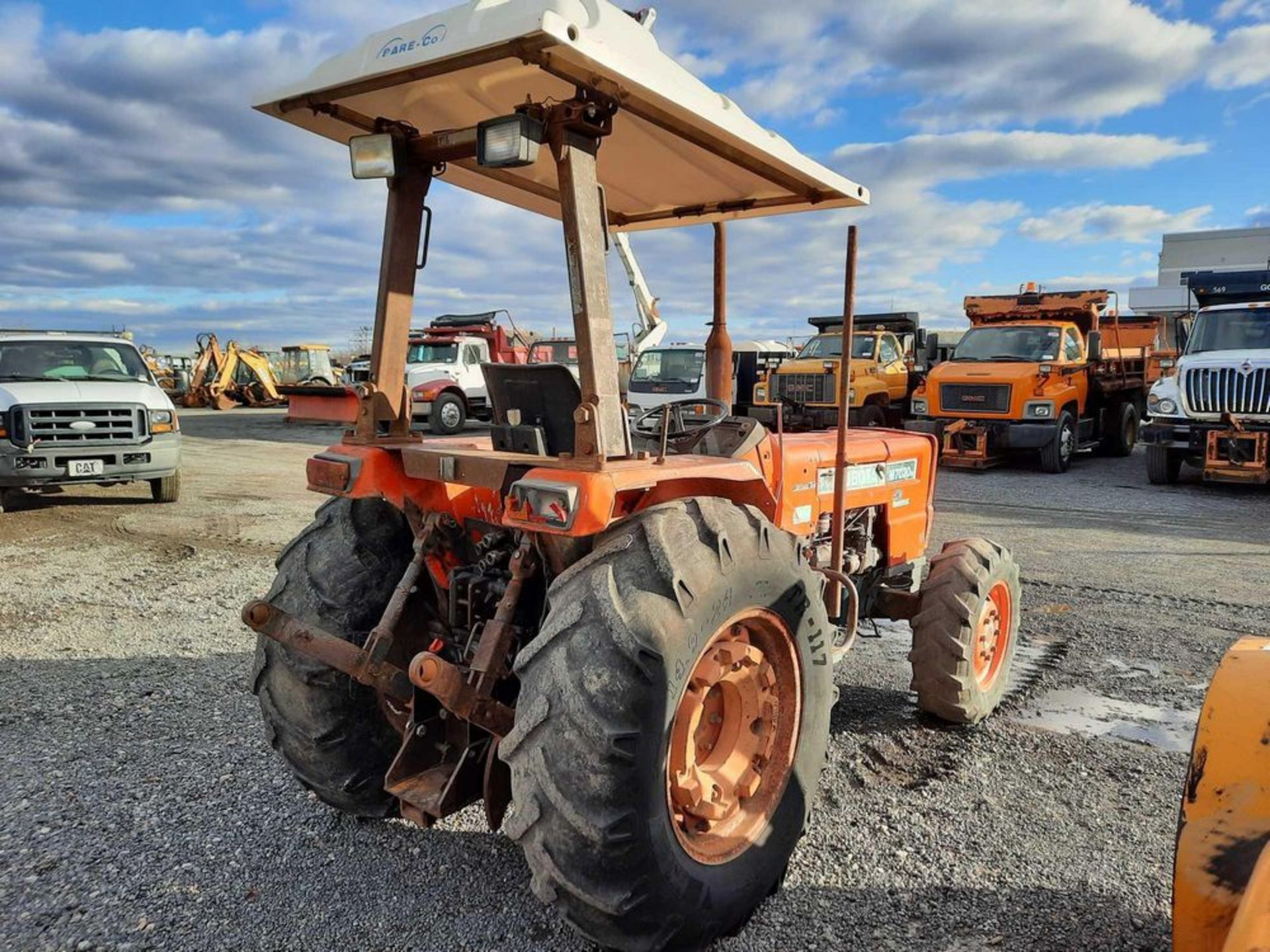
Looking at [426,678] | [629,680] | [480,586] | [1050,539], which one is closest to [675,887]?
[629,680]

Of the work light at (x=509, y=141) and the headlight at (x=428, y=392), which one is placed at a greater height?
the work light at (x=509, y=141)

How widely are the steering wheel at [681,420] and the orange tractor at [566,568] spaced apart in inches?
1.0

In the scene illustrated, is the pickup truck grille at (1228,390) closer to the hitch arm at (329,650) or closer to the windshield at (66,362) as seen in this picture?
the hitch arm at (329,650)

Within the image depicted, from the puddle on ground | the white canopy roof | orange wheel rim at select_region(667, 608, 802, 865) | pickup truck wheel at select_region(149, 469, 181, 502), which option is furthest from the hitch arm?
pickup truck wheel at select_region(149, 469, 181, 502)

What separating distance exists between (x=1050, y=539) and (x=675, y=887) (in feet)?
24.6

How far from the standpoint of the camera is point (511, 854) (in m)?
3.13

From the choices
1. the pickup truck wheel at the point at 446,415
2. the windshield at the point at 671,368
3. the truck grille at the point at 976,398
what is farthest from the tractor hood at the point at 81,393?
the truck grille at the point at 976,398

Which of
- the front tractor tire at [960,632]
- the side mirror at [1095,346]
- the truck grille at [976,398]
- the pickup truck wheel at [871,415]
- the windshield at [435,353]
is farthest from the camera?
the windshield at [435,353]

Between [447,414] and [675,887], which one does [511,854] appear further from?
[447,414]

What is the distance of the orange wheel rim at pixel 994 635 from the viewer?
441 centimetres

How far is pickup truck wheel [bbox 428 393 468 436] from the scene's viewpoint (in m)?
20.7

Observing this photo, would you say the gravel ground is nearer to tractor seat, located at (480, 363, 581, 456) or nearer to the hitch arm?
the hitch arm

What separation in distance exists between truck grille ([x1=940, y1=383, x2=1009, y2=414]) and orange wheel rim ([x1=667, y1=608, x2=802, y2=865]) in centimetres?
1261

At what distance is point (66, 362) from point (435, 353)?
1169 cm
